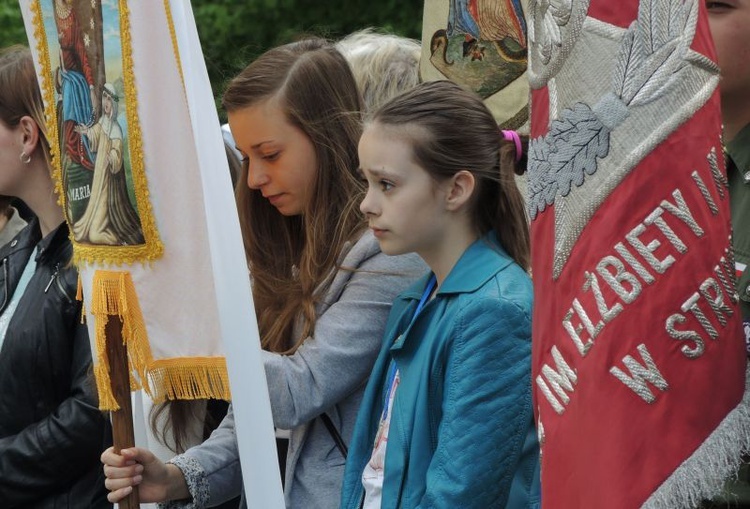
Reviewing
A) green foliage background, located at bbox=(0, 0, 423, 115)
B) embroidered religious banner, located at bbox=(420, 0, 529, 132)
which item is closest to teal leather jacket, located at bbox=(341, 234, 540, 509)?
embroidered religious banner, located at bbox=(420, 0, 529, 132)

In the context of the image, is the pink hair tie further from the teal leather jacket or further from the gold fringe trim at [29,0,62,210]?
the gold fringe trim at [29,0,62,210]

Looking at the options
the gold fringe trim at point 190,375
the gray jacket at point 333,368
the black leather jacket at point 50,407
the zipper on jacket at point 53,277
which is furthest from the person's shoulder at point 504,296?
the zipper on jacket at point 53,277

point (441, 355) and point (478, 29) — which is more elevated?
point (478, 29)

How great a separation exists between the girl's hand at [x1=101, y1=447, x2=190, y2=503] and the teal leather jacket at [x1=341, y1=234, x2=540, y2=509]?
72 cm

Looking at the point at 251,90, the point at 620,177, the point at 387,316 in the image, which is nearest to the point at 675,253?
the point at 620,177

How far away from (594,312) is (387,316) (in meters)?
1.24

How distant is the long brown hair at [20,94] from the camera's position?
3.72m

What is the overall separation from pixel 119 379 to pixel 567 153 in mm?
1455

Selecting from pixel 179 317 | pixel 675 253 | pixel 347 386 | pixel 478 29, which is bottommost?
pixel 347 386

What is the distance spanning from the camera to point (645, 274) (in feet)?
5.33

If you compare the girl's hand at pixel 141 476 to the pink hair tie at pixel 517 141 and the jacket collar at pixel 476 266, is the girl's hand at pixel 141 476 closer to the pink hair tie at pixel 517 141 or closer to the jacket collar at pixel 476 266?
the jacket collar at pixel 476 266

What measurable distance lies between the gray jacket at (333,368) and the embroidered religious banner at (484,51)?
910 millimetres

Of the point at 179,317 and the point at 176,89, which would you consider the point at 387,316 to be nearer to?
the point at 179,317

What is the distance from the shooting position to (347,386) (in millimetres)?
2828
